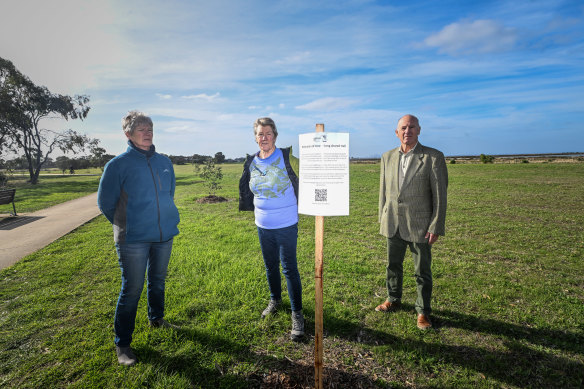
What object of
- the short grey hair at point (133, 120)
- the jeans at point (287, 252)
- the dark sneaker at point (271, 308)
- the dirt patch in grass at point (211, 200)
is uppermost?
the short grey hair at point (133, 120)

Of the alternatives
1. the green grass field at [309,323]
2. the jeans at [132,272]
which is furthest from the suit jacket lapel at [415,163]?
the jeans at [132,272]

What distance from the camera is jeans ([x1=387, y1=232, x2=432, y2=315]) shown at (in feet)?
11.5

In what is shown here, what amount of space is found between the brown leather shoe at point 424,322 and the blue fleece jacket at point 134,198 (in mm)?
3326

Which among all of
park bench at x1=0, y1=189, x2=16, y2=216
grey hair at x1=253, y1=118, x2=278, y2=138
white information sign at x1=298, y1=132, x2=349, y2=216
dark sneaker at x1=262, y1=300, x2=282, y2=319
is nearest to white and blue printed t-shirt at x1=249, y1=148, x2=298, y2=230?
grey hair at x1=253, y1=118, x2=278, y2=138

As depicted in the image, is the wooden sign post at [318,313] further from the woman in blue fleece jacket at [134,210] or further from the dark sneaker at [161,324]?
the dark sneaker at [161,324]

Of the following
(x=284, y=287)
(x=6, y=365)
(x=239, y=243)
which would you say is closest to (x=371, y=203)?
(x=239, y=243)

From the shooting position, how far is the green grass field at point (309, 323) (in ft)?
9.42

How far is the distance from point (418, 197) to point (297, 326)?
2.18 meters

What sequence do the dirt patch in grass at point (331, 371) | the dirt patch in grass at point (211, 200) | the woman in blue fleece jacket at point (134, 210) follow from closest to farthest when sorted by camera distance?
the dirt patch in grass at point (331, 371), the woman in blue fleece jacket at point (134, 210), the dirt patch in grass at point (211, 200)

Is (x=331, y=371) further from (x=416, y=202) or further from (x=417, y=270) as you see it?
(x=416, y=202)

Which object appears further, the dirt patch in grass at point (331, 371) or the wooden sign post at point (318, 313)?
the dirt patch in grass at point (331, 371)

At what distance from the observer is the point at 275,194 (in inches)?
131

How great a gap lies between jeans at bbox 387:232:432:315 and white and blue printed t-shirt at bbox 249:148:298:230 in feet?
4.89

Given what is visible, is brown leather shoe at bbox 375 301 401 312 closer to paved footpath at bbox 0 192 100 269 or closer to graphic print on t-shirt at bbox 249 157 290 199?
graphic print on t-shirt at bbox 249 157 290 199
